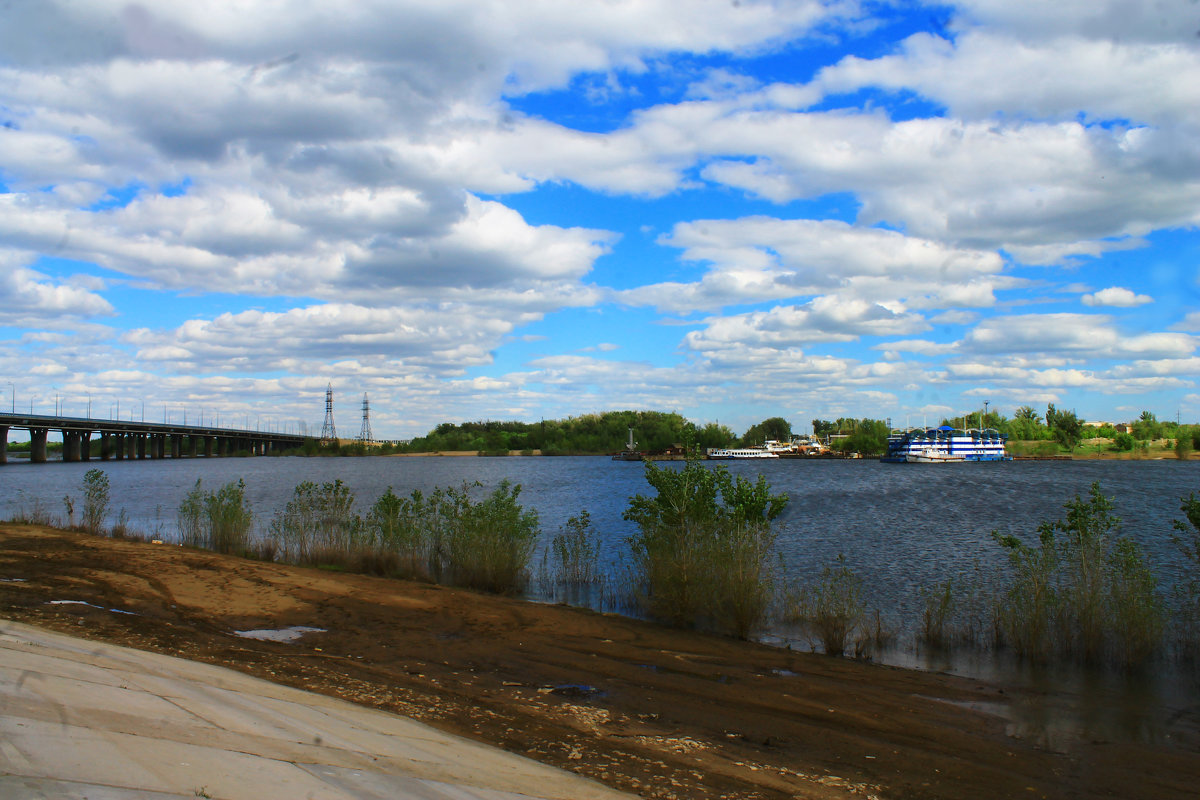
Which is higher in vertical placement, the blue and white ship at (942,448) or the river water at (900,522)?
the blue and white ship at (942,448)

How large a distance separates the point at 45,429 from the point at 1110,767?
173 m

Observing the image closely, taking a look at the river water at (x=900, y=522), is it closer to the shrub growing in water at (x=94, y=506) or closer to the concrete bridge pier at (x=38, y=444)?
the shrub growing in water at (x=94, y=506)

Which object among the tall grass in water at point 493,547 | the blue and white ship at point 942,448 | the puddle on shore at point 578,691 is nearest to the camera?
the puddle on shore at point 578,691

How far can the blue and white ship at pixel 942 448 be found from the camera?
545ft

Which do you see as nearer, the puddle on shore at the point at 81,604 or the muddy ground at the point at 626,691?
the muddy ground at the point at 626,691

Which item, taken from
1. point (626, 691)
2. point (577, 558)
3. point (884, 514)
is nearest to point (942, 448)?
point (884, 514)

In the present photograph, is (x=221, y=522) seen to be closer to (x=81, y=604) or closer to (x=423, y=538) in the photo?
(x=423, y=538)

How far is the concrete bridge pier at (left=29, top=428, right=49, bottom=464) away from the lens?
464 ft

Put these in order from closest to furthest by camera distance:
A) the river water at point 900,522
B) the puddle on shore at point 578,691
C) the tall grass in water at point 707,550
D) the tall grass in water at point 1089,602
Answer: the puddle on shore at point 578,691
the tall grass in water at point 1089,602
the river water at point 900,522
the tall grass in water at point 707,550

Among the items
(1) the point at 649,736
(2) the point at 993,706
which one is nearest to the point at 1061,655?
(2) the point at 993,706

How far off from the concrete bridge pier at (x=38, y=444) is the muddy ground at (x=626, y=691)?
491ft

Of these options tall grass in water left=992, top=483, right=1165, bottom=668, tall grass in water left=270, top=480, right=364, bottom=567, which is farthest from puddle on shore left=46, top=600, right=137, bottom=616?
tall grass in water left=992, top=483, right=1165, bottom=668

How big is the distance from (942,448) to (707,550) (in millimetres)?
164159

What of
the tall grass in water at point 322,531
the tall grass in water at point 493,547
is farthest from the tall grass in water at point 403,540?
the tall grass in water at point 493,547
